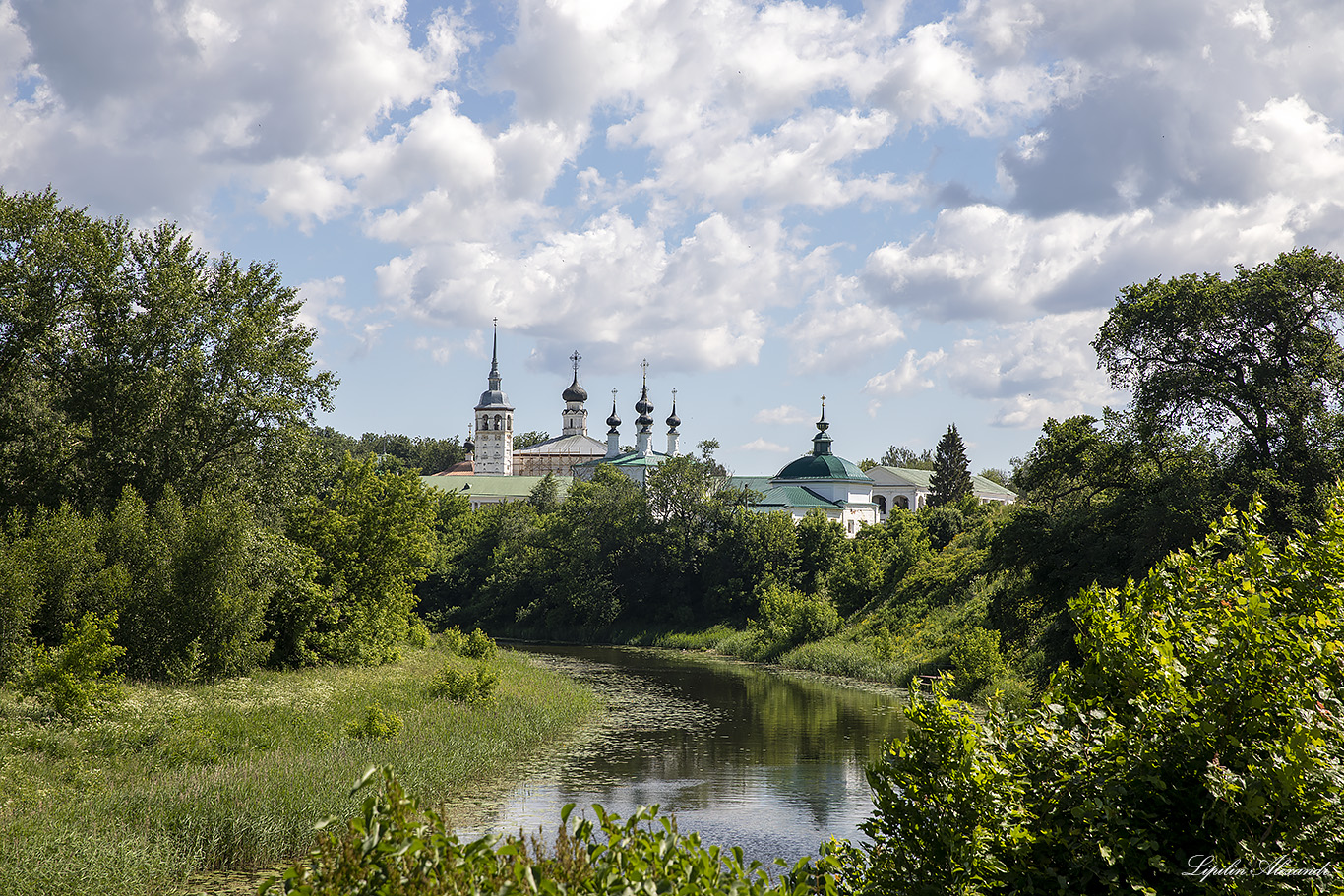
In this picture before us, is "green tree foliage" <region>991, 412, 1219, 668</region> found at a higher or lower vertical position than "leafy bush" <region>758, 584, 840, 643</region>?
higher

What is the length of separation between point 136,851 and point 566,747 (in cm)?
1147

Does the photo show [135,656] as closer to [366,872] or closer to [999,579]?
[366,872]

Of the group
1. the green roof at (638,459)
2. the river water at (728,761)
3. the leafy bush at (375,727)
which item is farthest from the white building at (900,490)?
the leafy bush at (375,727)

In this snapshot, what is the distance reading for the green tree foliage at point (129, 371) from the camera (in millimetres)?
24250

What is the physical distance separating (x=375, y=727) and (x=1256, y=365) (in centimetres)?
1932

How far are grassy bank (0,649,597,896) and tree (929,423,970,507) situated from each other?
48.8 m

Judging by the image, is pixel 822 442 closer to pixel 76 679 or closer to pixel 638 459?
pixel 638 459

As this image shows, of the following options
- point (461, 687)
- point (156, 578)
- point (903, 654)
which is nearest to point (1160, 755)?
point (461, 687)

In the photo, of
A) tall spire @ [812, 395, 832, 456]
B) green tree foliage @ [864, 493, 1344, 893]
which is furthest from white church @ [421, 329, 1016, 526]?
green tree foliage @ [864, 493, 1344, 893]

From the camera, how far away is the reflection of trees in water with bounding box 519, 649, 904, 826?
1844 centimetres

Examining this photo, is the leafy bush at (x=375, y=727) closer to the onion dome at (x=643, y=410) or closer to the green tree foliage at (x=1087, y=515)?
the green tree foliage at (x=1087, y=515)

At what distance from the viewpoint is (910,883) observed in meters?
5.63

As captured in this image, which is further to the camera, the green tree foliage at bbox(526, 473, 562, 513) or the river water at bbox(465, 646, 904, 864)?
the green tree foliage at bbox(526, 473, 562, 513)

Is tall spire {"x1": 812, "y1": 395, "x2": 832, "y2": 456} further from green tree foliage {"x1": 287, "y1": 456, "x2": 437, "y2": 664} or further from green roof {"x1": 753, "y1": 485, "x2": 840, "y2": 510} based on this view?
green tree foliage {"x1": 287, "y1": 456, "x2": 437, "y2": 664}
